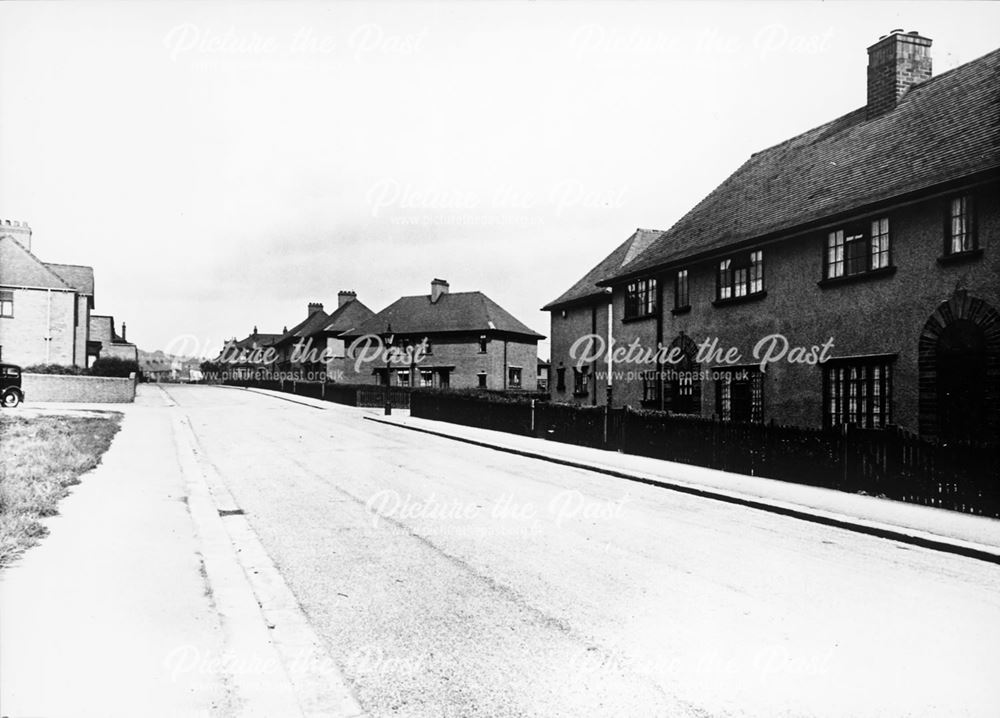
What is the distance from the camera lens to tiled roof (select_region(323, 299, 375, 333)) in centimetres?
6519

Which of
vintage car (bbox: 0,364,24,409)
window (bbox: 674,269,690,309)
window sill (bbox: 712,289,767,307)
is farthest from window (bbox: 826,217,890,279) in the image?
vintage car (bbox: 0,364,24,409)

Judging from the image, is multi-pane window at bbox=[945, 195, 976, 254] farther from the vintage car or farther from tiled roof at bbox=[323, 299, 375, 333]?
tiled roof at bbox=[323, 299, 375, 333]

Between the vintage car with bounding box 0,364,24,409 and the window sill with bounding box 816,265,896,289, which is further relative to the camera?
the vintage car with bounding box 0,364,24,409

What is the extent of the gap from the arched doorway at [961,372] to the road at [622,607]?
6.50 meters

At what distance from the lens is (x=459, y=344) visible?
170 feet

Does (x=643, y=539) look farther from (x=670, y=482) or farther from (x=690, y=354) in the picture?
(x=690, y=354)

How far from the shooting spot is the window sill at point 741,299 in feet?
61.7

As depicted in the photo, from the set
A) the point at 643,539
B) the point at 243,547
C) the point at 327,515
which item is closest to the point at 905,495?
the point at 643,539

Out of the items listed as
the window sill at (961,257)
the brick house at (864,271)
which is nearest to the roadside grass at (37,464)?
the brick house at (864,271)

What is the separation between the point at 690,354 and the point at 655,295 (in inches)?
122

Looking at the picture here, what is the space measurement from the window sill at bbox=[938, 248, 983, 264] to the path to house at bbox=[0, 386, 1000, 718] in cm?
777

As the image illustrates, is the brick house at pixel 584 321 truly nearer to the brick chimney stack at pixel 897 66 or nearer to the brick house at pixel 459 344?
the brick chimney stack at pixel 897 66

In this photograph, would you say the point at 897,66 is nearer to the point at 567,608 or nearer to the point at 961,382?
the point at 961,382

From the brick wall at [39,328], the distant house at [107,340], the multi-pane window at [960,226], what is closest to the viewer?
the multi-pane window at [960,226]
